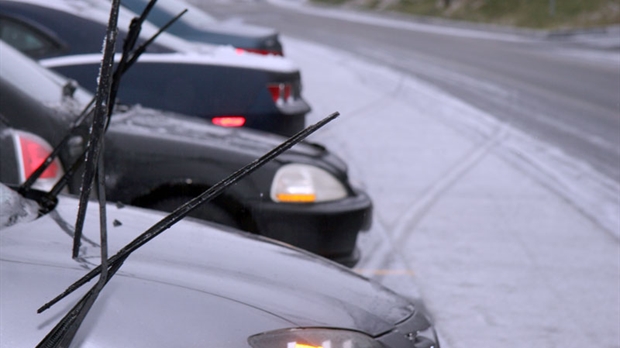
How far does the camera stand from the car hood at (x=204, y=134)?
217 inches

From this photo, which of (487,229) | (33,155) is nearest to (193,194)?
(33,155)

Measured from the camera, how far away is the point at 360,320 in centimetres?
329

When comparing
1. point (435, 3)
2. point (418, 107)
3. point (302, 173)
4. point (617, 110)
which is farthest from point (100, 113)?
point (435, 3)

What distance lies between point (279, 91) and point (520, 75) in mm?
14628

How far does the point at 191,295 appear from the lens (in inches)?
114

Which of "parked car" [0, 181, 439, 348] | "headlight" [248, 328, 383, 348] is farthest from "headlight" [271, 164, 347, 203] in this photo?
"headlight" [248, 328, 383, 348]

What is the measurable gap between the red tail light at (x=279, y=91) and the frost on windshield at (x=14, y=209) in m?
4.37

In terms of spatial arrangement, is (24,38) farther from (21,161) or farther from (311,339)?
(311,339)

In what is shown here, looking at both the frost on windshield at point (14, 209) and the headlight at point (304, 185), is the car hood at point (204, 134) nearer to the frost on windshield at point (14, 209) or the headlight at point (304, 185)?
the headlight at point (304, 185)

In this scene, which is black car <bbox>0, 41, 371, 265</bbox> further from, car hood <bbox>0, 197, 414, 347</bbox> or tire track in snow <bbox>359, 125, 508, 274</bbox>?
car hood <bbox>0, 197, 414, 347</bbox>

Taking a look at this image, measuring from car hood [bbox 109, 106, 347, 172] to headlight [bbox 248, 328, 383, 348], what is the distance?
2.48 meters

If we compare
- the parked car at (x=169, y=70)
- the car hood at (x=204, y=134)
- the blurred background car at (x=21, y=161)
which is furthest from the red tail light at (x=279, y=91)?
the blurred background car at (x=21, y=161)

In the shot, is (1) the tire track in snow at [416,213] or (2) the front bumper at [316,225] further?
(1) the tire track in snow at [416,213]

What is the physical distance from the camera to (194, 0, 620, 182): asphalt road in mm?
13750
